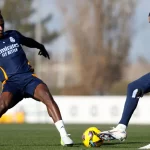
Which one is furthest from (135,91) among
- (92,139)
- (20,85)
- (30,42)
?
(30,42)

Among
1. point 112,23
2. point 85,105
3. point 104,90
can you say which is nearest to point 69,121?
point 85,105

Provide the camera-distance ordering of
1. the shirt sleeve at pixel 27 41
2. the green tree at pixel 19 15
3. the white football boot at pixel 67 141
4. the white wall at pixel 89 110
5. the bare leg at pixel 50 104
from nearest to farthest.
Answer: the white football boot at pixel 67 141 → the bare leg at pixel 50 104 → the shirt sleeve at pixel 27 41 → the white wall at pixel 89 110 → the green tree at pixel 19 15

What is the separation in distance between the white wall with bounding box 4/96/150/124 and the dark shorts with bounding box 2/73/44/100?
1931 cm

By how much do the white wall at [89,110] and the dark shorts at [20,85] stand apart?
19.3m

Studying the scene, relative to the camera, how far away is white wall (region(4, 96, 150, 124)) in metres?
31.7

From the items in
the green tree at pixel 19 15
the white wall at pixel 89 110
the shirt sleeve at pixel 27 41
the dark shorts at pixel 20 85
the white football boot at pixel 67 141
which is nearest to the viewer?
the white football boot at pixel 67 141

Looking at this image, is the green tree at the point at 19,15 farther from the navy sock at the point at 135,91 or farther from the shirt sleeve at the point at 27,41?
the navy sock at the point at 135,91

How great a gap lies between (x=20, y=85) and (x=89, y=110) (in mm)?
20252

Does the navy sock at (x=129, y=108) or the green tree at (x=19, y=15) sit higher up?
the navy sock at (x=129, y=108)

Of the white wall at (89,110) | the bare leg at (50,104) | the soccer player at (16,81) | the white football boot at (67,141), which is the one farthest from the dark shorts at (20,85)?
the white wall at (89,110)

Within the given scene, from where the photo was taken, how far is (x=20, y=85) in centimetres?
1236

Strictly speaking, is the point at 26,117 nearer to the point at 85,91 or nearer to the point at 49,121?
the point at 49,121

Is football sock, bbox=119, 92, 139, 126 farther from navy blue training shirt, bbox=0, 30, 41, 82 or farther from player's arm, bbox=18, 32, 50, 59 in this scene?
player's arm, bbox=18, 32, 50, 59

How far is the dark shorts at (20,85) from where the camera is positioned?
12320 mm
